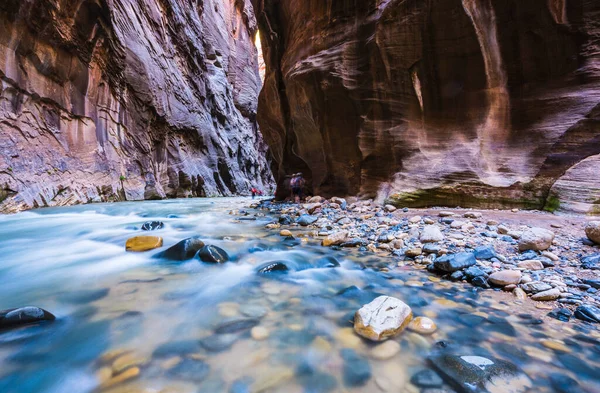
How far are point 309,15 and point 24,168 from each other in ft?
34.2

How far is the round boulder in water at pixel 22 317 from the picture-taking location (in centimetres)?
154

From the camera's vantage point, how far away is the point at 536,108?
4.69 metres

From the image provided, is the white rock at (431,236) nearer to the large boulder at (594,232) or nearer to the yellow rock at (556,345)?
the large boulder at (594,232)

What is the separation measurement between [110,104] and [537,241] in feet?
56.3

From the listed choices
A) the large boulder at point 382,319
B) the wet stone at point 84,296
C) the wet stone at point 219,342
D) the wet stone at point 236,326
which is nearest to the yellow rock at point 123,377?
the wet stone at point 219,342

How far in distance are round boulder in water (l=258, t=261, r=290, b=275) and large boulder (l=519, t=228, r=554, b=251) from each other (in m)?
2.30

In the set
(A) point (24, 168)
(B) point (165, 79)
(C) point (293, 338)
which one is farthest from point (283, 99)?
(B) point (165, 79)

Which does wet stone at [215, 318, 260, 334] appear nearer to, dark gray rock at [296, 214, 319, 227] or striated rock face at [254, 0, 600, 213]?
dark gray rock at [296, 214, 319, 227]

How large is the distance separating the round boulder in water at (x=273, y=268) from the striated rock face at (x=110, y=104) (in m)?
9.47

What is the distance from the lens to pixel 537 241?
8.07 ft

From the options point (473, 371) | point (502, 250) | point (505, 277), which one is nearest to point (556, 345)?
point (473, 371)

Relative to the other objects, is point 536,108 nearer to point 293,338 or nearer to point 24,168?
point 293,338

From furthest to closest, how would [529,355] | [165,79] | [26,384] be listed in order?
[165,79]
[529,355]
[26,384]

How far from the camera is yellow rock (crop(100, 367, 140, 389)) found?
112 centimetres
